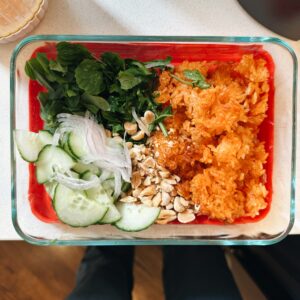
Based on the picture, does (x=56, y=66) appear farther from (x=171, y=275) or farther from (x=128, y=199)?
(x=171, y=275)

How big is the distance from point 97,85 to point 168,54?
0.55 feet

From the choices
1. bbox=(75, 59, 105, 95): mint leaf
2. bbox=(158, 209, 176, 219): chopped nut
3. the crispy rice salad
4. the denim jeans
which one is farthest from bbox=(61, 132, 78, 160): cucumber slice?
the denim jeans

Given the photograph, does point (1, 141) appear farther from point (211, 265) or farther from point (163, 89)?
point (211, 265)

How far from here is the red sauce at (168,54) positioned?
877mm

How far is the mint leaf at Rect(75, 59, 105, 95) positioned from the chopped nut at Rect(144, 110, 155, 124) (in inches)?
4.0

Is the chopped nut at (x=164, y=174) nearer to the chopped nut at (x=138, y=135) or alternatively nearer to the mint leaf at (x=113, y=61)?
the chopped nut at (x=138, y=135)

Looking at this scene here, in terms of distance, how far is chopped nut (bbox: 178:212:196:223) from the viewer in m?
0.88

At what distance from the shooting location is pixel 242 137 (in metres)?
0.84

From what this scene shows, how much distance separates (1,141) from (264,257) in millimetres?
741

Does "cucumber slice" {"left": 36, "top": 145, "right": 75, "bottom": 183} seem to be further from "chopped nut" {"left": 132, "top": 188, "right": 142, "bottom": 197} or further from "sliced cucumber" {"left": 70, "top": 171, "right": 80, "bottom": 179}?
"chopped nut" {"left": 132, "top": 188, "right": 142, "bottom": 197}

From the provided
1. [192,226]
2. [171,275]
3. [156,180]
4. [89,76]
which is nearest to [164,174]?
[156,180]

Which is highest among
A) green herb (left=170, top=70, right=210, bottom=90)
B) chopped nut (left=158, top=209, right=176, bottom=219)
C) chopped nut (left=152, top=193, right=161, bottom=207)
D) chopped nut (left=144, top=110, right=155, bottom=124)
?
green herb (left=170, top=70, right=210, bottom=90)

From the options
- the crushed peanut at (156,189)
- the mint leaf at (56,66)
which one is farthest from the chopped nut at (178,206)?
the mint leaf at (56,66)

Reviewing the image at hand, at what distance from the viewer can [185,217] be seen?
Result: 877 mm
